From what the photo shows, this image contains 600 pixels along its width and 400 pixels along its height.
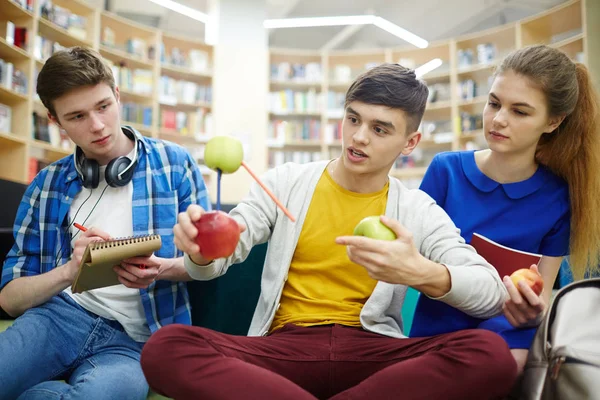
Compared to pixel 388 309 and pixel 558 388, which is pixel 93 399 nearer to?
pixel 388 309

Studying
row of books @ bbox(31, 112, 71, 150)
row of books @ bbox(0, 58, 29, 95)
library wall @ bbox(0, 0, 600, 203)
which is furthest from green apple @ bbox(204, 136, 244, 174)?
library wall @ bbox(0, 0, 600, 203)

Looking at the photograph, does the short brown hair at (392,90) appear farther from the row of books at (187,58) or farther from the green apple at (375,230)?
the row of books at (187,58)

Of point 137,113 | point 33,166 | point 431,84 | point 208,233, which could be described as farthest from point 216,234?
point 431,84

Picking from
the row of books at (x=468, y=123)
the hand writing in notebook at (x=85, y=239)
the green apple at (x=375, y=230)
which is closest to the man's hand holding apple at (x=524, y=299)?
the green apple at (x=375, y=230)

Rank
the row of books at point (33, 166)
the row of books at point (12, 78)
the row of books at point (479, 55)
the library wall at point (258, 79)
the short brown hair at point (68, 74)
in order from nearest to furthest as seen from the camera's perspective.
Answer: the short brown hair at point (68, 74) → the row of books at point (12, 78) → the row of books at point (33, 166) → the library wall at point (258, 79) → the row of books at point (479, 55)

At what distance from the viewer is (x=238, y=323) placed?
5.48 ft

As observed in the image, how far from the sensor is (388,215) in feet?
4.50

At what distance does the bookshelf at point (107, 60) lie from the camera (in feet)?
15.2

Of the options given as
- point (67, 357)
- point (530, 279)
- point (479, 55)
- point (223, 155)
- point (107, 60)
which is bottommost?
point (67, 357)

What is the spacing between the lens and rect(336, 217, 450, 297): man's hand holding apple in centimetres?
102

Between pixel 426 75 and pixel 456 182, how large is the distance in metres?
5.47

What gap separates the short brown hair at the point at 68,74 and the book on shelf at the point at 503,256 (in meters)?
1.22

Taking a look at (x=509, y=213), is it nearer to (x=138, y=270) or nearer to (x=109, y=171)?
(x=138, y=270)

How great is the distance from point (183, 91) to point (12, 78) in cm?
226
